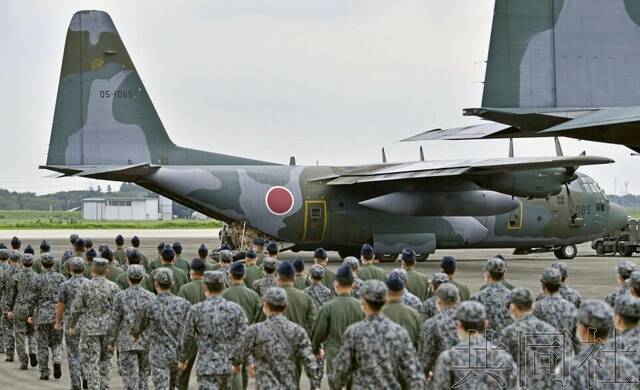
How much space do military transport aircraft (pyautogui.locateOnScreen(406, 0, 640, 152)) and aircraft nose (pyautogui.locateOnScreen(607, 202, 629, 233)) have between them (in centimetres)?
1587

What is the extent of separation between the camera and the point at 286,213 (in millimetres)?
28328

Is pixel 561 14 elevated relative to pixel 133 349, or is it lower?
elevated

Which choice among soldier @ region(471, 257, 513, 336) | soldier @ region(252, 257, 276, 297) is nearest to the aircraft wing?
soldier @ region(252, 257, 276, 297)

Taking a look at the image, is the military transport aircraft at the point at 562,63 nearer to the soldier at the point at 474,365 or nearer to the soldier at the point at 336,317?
the soldier at the point at 336,317

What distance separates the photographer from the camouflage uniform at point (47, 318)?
12.5 m

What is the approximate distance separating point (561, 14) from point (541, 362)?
394 inches

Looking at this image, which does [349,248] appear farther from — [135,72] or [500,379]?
[500,379]

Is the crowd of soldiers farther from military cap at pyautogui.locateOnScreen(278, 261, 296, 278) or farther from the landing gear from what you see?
the landing gear

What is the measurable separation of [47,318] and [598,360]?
8592 mm

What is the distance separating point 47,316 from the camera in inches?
490

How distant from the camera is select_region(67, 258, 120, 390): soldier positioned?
10586 mm

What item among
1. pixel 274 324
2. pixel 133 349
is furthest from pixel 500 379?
pixel 133 349

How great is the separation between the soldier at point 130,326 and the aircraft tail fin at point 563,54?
763 cm

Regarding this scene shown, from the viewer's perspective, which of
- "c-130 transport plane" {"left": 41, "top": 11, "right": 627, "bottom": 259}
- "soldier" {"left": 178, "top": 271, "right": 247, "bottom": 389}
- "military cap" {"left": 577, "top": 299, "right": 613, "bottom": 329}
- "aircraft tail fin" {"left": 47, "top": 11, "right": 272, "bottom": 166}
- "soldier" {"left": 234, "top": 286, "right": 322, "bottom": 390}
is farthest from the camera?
"aircraft tail fin" {"left": 47, "top": 11, "right": 272, "bottom": 166}
